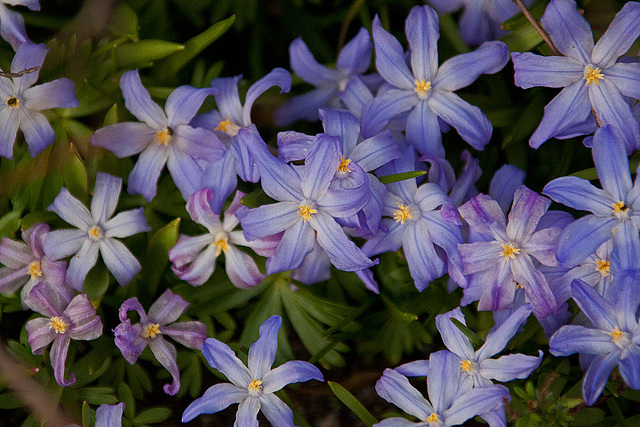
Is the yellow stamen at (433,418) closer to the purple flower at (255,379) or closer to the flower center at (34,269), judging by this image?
the purple flower at (255,379)

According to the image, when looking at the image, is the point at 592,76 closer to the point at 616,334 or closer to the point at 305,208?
the point at 616,334

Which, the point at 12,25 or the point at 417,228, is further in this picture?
the point at 12,25

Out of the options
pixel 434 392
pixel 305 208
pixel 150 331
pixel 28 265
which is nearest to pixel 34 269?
pixel 28 265

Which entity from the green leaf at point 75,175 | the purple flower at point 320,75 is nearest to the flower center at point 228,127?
the purple flower at point 320,75

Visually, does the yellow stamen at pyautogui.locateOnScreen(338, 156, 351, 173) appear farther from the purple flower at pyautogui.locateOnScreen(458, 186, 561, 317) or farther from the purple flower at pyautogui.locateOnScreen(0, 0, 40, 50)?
the purple flower at pyautogui.locateOnScreen(0, 0, 40, 50)

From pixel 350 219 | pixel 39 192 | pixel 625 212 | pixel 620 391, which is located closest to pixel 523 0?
Result: pixel 625 212
